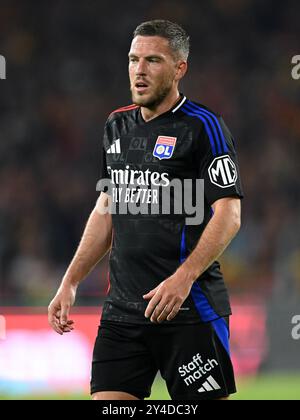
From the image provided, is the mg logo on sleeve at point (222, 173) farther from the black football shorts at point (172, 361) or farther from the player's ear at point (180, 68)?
the black football shorts at point (172, 361)

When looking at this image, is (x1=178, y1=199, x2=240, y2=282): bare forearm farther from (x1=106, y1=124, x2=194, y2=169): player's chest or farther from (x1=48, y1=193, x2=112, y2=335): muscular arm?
(x1=48, y1=193, x2=112, y2=335): muscular arm

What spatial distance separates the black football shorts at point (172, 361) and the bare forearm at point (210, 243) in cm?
35

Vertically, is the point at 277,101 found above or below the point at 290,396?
above

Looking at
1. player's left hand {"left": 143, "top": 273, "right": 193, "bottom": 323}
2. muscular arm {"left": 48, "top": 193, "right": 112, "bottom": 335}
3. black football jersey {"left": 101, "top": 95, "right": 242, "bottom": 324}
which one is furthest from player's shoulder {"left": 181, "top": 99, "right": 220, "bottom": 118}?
player's left hand {"left": 143, "top": 273, "right": 193, "bottom": 323}

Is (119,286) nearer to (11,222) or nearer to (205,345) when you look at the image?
(205,345)

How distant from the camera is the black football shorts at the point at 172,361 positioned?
4367 millimetres

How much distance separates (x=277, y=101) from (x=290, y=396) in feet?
21.8

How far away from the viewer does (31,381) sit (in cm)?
950

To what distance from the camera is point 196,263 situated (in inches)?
163

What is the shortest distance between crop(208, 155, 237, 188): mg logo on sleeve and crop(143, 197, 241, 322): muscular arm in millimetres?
73

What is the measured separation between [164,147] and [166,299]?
769 mm

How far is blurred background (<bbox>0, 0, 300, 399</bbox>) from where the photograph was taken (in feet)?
32.9
